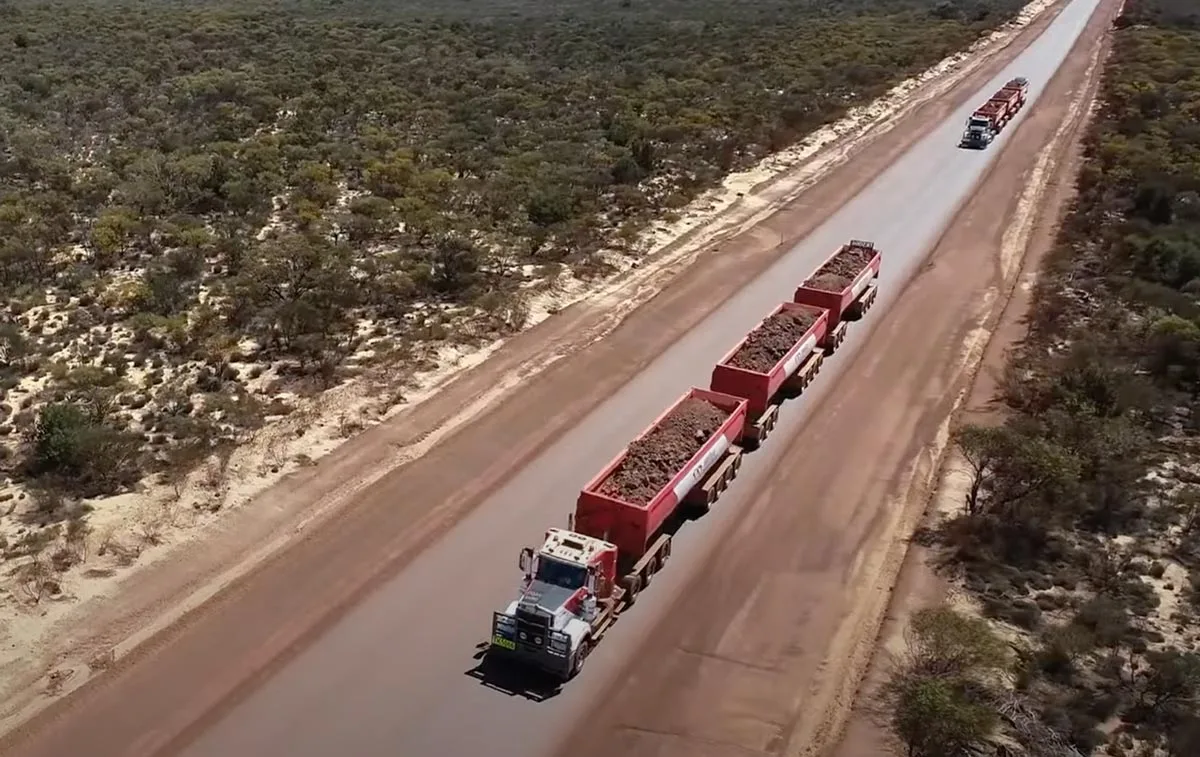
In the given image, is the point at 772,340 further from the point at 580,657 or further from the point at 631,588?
the point at 580,657

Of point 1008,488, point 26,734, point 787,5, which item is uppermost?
point 787,5

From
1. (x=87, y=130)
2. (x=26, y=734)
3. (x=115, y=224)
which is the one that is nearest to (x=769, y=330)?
(x=26, y=734)

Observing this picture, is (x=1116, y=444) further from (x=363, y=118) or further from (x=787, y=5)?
(x=787, y=5)

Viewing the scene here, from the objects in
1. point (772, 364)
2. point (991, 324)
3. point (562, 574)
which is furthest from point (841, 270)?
point (562, 574)

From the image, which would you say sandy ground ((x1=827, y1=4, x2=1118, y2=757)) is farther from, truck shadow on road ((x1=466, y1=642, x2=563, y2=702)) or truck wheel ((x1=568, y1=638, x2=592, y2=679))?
truck shadow on road ((x1=466, y1=642, x2=563, y2=702))

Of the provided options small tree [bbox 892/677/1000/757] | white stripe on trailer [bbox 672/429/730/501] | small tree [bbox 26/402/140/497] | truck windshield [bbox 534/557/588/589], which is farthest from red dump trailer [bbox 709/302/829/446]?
small tree [bbox 26/402/140/497]
